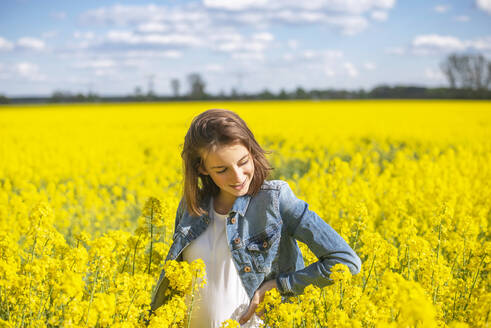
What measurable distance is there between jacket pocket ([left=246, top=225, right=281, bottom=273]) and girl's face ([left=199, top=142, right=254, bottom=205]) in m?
0.23

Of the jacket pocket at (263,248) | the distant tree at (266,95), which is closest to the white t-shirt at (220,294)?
the jacket pocket at (263,248)

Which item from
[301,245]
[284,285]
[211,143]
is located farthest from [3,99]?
[284,285]

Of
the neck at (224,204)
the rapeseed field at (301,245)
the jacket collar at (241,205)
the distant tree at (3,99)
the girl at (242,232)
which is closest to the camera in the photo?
the rapeseed field at (301,245)

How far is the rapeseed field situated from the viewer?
79.7 inches

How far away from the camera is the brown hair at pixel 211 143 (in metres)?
2.16

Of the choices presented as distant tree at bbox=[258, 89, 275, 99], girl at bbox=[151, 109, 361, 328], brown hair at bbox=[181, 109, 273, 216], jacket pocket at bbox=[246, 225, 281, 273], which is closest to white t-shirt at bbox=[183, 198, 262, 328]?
girl at bbox=[151, 109, 361, 328]

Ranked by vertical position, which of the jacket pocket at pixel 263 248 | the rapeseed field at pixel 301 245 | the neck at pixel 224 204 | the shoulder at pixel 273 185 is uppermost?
the shoulder at pixel 273 185

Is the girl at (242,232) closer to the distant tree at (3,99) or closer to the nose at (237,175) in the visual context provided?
the nose at (237,175)

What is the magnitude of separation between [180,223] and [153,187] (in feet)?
14.4

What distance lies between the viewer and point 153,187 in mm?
6668

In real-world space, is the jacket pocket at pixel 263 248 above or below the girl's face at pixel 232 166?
below

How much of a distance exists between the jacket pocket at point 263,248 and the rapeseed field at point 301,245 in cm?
24

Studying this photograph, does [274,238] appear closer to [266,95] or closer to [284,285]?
[284,285]

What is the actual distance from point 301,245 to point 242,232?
0.80 metres
